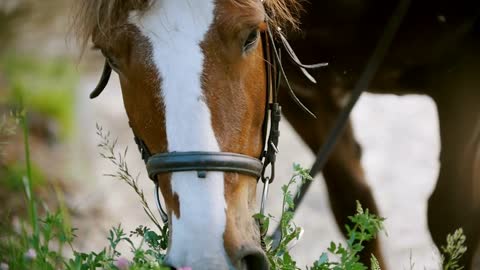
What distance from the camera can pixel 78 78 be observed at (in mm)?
8523

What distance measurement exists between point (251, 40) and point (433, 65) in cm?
127

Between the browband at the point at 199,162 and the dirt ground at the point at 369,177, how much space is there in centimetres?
305

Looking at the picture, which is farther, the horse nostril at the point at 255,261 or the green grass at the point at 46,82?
the green grass at the point at 46,82

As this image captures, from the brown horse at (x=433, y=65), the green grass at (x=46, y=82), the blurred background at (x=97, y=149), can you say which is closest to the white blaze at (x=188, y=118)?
the brown horse at (x=433, y=65)

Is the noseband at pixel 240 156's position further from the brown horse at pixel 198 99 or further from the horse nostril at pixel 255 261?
the horse nostril at pixel 255 261

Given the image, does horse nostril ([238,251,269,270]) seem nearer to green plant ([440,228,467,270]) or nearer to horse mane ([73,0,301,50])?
green plant ([440,228,467,270])

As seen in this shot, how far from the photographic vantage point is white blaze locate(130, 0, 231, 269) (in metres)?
2.48

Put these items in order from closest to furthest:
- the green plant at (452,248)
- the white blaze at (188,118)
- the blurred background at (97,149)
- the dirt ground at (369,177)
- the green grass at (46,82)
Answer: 1. the white blaze at (188,118)
2. the green plant at (452,248)
3. the dirt ground at (369,177)
4. the blurred background at (97,149)
5. the green grass at (46,82)

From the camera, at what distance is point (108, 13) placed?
273 cm

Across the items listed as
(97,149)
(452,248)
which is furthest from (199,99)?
(97,149)

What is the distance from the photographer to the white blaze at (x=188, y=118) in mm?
2477

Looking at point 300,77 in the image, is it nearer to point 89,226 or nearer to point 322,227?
point 89,226

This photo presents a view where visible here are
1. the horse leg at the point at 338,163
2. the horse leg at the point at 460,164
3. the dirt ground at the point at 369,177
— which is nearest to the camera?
the horse leg at the point at 460,164

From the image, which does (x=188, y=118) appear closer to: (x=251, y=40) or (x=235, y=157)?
(x=235, y=157)
